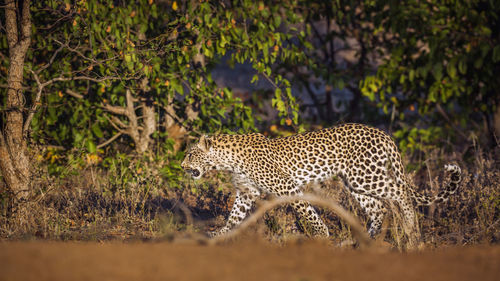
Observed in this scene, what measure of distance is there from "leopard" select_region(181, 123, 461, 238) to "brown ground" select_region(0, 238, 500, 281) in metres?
2.79

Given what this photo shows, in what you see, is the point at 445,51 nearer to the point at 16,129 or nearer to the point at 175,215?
the point at 175,215

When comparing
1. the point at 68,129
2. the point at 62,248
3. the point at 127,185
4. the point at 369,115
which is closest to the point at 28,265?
the point at 62,248

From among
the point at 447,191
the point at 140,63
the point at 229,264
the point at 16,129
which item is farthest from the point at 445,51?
the point at 229,264

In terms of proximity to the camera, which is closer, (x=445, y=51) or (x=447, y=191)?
(x=447, y=191)

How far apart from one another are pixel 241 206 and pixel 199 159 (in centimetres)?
81

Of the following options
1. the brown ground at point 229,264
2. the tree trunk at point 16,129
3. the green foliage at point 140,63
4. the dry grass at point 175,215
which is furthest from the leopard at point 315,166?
the brown ground at point 229,264

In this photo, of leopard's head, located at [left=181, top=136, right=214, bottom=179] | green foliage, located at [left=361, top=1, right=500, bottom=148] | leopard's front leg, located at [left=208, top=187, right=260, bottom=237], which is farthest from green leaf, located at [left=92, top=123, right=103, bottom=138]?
green foliage, located at [left=361, top=1, right=500, bottom=148]

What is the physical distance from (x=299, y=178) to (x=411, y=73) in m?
3.55

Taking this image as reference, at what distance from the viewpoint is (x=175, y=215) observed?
729 centimetres

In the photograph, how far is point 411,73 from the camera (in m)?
9.44

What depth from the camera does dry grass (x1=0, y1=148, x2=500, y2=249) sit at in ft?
20.1

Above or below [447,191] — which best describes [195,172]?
above

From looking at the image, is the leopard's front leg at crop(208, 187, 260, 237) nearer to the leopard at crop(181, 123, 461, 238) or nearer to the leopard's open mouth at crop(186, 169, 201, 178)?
the leopard at crop(181, 123, 461, 238)

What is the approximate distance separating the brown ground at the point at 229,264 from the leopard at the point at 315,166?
279cm
